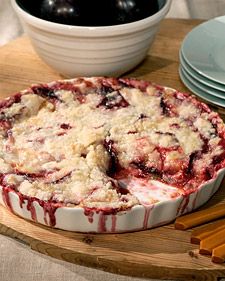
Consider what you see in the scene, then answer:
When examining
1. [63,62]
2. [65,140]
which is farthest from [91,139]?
[63,62]

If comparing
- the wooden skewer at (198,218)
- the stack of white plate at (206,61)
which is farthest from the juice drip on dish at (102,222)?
the stack of white plate at (206,61)

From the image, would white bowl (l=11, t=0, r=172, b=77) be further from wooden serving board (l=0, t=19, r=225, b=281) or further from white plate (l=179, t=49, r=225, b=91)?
wooden serving board (l=0, t=19, r=225, b=281)

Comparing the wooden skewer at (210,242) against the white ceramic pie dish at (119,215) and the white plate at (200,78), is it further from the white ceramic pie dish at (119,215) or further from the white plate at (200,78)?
the white plate at (200,78)

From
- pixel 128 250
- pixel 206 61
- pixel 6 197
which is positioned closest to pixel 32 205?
pixel 6 197

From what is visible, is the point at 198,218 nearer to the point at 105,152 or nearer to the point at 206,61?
the point at 105,152

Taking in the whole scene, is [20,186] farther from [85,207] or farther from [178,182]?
[178,182]

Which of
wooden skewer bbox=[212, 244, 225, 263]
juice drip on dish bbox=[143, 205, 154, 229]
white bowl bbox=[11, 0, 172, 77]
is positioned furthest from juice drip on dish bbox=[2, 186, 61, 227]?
white bowl bbox=[11, 0, 172, 77]

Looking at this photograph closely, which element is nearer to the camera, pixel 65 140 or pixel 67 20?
pixel 65 140

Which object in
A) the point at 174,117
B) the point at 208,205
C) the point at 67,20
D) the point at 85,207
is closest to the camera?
the point at 85,207
